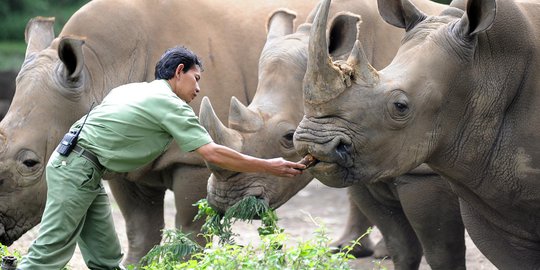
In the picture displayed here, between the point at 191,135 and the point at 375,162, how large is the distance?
0.99 meters

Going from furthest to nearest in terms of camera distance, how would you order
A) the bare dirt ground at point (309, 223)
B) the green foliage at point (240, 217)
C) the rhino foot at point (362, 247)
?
the rhino foot at point (362, 247)
the bare dirt ground at point (309, 223)
the green foliage at point (240, 217)

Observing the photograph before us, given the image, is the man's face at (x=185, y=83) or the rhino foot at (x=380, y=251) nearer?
the man's face at (x=185, y=83)

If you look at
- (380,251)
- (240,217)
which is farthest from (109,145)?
(380,251)

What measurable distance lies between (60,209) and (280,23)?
7.13 ft

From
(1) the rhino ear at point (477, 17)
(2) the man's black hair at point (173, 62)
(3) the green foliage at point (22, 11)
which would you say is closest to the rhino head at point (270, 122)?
(2) the man's black hair at point (173, 62)

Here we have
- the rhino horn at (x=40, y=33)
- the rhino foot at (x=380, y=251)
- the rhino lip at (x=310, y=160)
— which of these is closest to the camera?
the rhino lip at (x=310, y=160)

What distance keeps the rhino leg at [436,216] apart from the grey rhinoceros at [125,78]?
1.46 meters

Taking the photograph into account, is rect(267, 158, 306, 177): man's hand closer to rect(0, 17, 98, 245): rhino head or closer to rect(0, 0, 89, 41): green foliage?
rect(0, 17, 98, 245): rhino head

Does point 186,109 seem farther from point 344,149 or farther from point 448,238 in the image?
point 448,238

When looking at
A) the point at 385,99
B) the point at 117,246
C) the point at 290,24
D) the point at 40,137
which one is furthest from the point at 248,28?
the point at 385,99

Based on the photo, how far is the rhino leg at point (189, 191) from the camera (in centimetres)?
824

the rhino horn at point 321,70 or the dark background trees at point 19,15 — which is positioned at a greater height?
the rhino horn at point 321,70

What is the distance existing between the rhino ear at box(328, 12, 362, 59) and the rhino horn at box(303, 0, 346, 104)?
1.38m

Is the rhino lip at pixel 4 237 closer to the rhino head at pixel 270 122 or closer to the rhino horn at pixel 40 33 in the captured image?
the rhino horn at pixel 40 33
